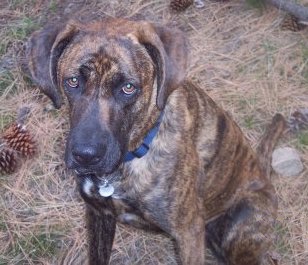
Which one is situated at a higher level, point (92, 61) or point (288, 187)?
point (92, 61)

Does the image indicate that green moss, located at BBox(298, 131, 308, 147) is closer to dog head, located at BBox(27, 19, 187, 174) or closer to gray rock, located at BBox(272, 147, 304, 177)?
gray rock, located at BBox(272, 147, 304, 177)

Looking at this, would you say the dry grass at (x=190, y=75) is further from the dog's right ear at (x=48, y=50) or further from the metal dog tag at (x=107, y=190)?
the dog's right ear at (x=48, y=50)

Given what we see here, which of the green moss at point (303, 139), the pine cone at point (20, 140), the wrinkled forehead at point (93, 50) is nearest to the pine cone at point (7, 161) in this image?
the pine cone at point (20, 140)

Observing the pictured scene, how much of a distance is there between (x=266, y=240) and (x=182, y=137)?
101cm

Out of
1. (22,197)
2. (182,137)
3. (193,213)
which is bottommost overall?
(22,197)

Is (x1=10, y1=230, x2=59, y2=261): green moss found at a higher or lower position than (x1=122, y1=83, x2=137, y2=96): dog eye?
lower

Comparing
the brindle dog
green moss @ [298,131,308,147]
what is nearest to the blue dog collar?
the brindle dog

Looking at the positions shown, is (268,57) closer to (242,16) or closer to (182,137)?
(242,16)

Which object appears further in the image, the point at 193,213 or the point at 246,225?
the point at 246,225

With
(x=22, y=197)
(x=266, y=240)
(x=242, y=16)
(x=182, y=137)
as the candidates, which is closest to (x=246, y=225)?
(x=266, y=240)

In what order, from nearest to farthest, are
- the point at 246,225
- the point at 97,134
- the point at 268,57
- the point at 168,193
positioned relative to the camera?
the point at 97,134, the point at 168,193, the point at 246,225, the point at 268,57

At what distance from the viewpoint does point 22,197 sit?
16.2 feet

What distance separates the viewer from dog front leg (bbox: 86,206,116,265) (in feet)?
13.7

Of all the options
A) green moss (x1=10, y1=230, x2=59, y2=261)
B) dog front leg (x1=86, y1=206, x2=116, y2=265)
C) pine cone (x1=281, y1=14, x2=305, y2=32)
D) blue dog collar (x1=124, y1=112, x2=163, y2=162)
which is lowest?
green moss (x1=10, y1=230, x2=59, y2=261)
